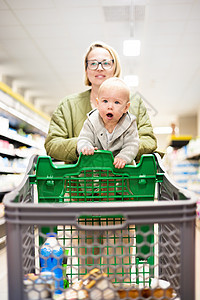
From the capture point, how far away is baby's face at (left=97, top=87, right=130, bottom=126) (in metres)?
1.18

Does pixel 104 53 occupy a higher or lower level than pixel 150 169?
higher

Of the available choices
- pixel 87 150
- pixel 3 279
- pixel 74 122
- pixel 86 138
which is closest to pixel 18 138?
pixel 3 279

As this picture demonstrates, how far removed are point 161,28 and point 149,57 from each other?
126cm

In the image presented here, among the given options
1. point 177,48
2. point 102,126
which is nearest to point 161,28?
point 177,48

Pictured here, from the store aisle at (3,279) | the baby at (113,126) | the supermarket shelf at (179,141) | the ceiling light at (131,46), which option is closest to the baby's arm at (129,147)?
the baby at (113,126)

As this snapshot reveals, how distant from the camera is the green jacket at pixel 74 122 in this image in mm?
1409

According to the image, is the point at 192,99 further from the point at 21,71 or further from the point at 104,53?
the point at 104,53

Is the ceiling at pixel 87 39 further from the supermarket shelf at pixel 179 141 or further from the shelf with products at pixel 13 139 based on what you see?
the supermarket shelf at pixel 179 141

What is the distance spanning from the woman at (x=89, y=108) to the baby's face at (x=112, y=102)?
0.75 feet

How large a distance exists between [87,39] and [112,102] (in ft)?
15.5

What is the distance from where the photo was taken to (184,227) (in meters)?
0.84

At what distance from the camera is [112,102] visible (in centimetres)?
119

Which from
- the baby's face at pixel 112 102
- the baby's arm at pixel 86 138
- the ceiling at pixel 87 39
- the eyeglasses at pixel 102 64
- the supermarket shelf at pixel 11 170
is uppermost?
the ceiling at pixel 87 39

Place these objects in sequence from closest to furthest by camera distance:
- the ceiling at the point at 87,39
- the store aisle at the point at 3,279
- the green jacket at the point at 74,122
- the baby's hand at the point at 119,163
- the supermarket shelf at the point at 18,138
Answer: the baby's hand at the point at 119,163
the green jacket at the point at 74,122
the store aisle at the point at 3,279
the ceiling at the point at 87,39
the supermarket shelf at the point at 18,138
